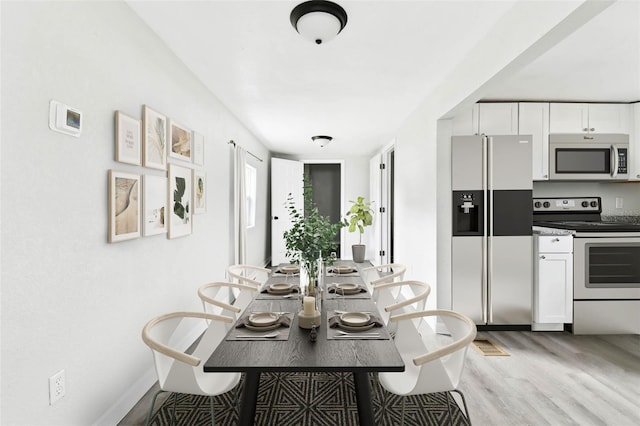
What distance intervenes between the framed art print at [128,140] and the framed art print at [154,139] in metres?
0.07

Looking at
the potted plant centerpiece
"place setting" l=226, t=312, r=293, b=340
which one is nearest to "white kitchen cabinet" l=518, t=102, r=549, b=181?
the potted plant centerpiece

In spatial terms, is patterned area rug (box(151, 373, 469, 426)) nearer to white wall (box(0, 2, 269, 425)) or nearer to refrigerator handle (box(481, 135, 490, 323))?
white wall (box(0, 2, 269, 425))

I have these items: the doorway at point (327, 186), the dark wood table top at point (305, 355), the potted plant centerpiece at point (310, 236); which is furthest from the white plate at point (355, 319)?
the doorway at point (327, 186)

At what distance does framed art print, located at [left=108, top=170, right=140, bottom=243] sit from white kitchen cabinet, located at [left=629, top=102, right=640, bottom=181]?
4849mm

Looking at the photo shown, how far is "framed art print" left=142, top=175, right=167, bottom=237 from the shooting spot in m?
2.33

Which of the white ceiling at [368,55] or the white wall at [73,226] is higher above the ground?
the white ceiling at [368,55]

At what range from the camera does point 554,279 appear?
344cm

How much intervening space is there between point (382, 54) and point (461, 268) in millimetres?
2154

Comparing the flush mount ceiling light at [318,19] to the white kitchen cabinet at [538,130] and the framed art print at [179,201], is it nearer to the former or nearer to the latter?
the framed art print at [179,201]

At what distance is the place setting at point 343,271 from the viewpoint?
3.03 metres

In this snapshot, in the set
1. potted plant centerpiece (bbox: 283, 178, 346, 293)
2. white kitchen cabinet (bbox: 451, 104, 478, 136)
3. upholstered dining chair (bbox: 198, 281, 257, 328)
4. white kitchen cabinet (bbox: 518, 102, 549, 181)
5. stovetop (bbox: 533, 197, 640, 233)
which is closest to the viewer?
potted plant centerpiece (bbox: 283, 178, 346, 293)

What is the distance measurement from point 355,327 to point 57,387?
4.65 feet

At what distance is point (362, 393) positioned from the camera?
5.62ft

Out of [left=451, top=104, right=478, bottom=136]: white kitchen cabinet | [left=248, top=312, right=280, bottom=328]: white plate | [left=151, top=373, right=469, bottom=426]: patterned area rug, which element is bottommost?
[left=151, top=373, right=469, bottom=426]: patterned area rug
